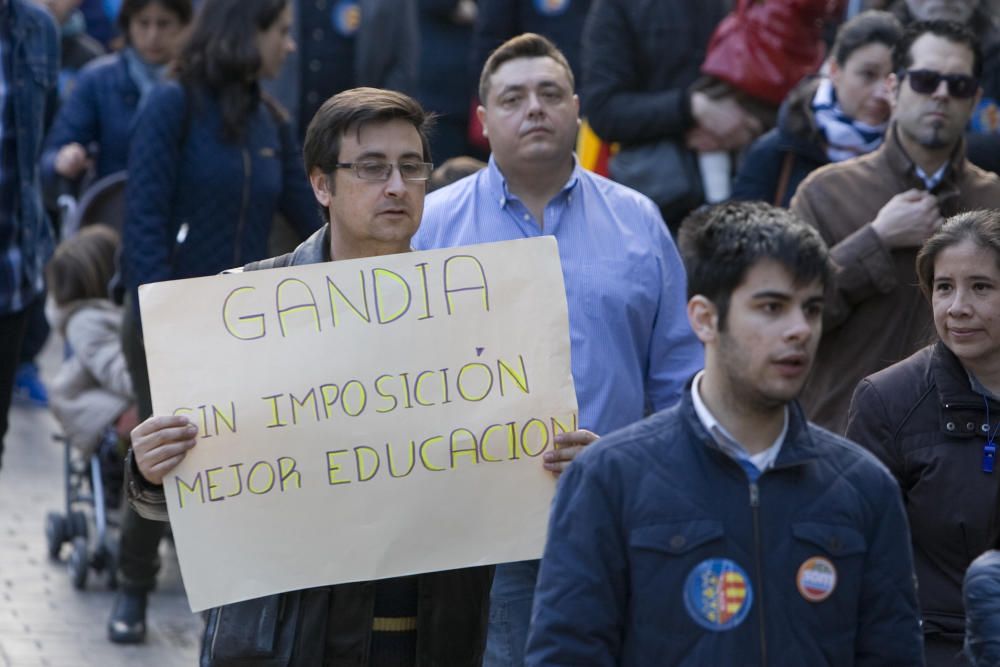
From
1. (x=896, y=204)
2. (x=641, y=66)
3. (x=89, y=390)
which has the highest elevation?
(x=641, y=66)

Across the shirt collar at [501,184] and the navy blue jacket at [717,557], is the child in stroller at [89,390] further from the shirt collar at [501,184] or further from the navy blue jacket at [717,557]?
the navy blue jacket at [717,557]

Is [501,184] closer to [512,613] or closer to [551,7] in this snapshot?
[512,613]

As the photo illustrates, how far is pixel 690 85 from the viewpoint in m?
7.67

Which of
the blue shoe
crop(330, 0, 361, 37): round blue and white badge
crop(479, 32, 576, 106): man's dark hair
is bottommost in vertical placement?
the blue shoe

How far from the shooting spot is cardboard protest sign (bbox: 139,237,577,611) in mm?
4113

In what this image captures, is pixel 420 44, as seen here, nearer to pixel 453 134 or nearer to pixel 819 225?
pixel 453 134

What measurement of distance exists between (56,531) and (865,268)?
13.2ft

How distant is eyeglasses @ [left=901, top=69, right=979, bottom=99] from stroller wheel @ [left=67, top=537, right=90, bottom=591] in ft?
13.1

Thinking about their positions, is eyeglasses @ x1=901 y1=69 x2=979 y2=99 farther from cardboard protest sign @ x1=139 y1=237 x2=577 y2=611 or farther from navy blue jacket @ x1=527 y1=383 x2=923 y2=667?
navy blue jacket @ x1=527 y1=383 x2=923 y2=667

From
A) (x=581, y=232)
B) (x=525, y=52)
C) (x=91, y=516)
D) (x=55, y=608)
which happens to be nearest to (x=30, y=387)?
(x=91, y=516)

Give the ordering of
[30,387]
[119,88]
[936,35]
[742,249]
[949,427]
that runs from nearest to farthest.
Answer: [742,249], [949,427], [936,35], [119,88], [30,387]

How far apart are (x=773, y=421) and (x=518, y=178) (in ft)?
6.86

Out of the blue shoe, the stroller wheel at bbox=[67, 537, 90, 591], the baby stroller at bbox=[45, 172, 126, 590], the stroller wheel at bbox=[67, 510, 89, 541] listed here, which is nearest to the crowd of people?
the baby stroller at bbox=[45, 172, 126, 590]

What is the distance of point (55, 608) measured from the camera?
748 cm
